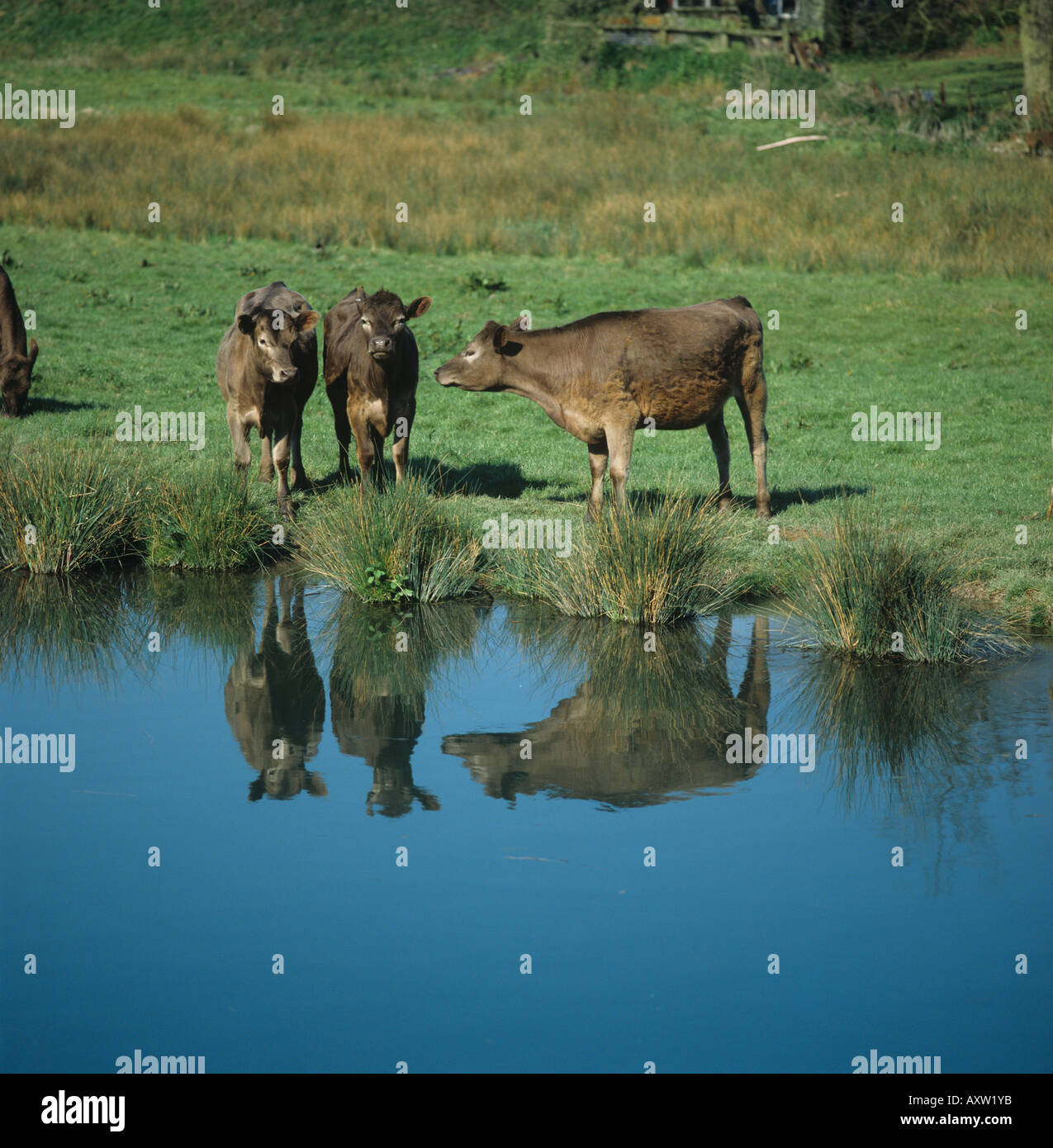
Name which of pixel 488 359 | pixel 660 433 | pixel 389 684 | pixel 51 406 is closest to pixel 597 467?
pixel 488 359

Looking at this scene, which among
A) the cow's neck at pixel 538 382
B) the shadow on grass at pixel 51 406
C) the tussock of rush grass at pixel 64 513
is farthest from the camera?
the shadow on grass at pixel 51 406

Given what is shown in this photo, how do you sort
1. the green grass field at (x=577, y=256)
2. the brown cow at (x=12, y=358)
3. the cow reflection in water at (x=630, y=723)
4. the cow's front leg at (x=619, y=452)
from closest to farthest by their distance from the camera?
the cow reflection in water at (x=630, y=723), the cow's front leg at (x=619, y=452), the green grass field at (x=577, y=256), the brown cow at (x=12, y=358)

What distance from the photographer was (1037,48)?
34.2 meters

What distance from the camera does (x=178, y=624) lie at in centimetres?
1084

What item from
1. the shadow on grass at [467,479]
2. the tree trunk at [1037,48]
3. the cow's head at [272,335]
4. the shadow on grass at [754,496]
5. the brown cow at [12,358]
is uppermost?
the tree trunk at [1037,48]

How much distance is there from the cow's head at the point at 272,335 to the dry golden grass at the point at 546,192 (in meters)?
13.2

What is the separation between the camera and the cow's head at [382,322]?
40.6 ft

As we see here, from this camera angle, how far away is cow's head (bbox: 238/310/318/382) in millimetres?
12578

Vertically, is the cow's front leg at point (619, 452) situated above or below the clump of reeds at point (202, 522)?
above

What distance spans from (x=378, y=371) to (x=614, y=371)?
2219 millimetres

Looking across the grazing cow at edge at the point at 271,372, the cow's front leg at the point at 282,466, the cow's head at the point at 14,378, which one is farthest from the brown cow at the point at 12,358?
the cow's front leg at the point at 282,466

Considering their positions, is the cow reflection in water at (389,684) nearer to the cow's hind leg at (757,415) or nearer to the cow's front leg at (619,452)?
the cow's front leg at (619,452)
